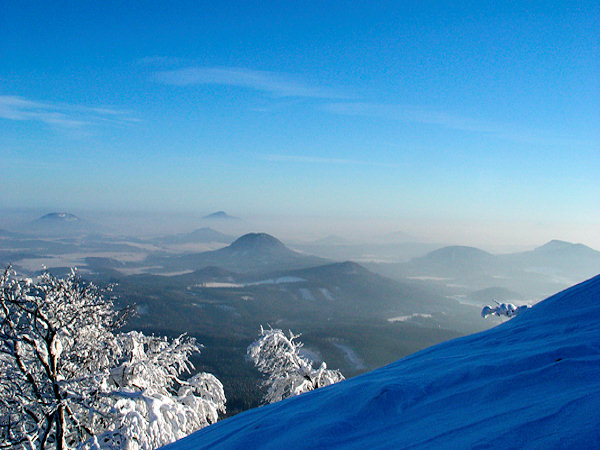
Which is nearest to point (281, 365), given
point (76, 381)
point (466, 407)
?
point (76, 381)

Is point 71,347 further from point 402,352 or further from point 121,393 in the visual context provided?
point 402,352

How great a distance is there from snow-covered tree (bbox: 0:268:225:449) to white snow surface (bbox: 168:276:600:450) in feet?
11.7

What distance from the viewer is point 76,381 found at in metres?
9.89

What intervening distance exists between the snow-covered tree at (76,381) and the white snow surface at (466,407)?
3552mm

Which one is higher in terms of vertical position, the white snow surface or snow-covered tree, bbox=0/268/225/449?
the white snow surface

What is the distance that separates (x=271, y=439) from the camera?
13.8 ft

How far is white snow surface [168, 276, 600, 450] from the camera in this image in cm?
293

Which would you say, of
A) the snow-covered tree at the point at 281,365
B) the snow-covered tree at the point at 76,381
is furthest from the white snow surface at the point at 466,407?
the snow-covered tree at the point at 281,365

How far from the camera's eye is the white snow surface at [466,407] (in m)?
2.93

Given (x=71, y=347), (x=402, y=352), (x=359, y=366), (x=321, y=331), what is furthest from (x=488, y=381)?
(x=321, y=331)

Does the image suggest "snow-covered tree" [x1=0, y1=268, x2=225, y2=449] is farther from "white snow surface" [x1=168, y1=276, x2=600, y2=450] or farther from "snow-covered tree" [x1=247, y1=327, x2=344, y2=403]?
"white snow surface" [x1=168, y1=276, x2=600, y2=450]

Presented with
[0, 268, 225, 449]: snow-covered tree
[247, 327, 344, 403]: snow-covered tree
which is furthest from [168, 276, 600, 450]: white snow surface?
[247, 327, 344, 403]: snow-covered tree

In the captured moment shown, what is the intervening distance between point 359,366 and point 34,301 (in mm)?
129496

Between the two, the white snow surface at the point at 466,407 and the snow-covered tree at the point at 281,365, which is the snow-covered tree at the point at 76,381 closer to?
the snow-covered tree at the point at 281,365
